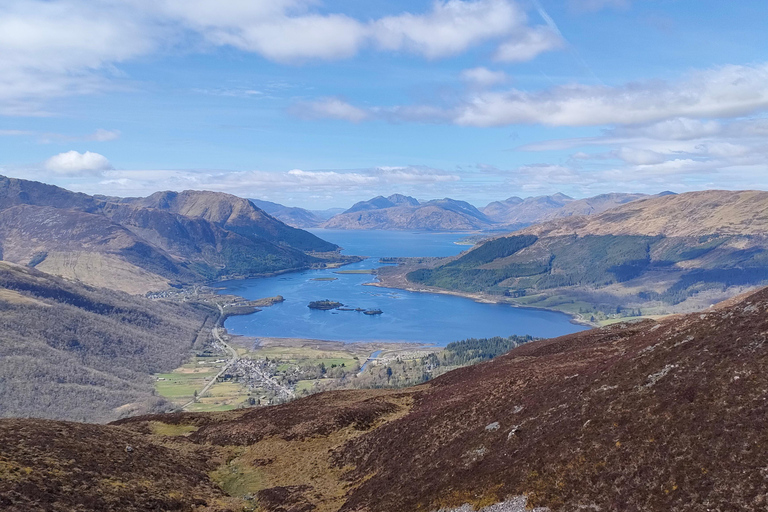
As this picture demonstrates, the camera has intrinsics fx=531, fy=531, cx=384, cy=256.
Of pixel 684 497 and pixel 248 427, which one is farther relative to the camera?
pixel 248 427

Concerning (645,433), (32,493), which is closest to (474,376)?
(645,433)

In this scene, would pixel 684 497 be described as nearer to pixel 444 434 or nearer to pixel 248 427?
pixel 444 434

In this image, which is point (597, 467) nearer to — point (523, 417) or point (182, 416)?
point (523, 417)

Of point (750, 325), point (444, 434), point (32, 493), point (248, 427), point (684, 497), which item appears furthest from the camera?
point (248, 427)

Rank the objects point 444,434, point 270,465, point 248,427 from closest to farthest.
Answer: point 444,434 < point 270,465 < point 248,427

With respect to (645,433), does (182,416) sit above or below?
below

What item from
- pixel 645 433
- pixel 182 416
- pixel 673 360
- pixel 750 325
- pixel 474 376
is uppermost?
pixel 750 325
